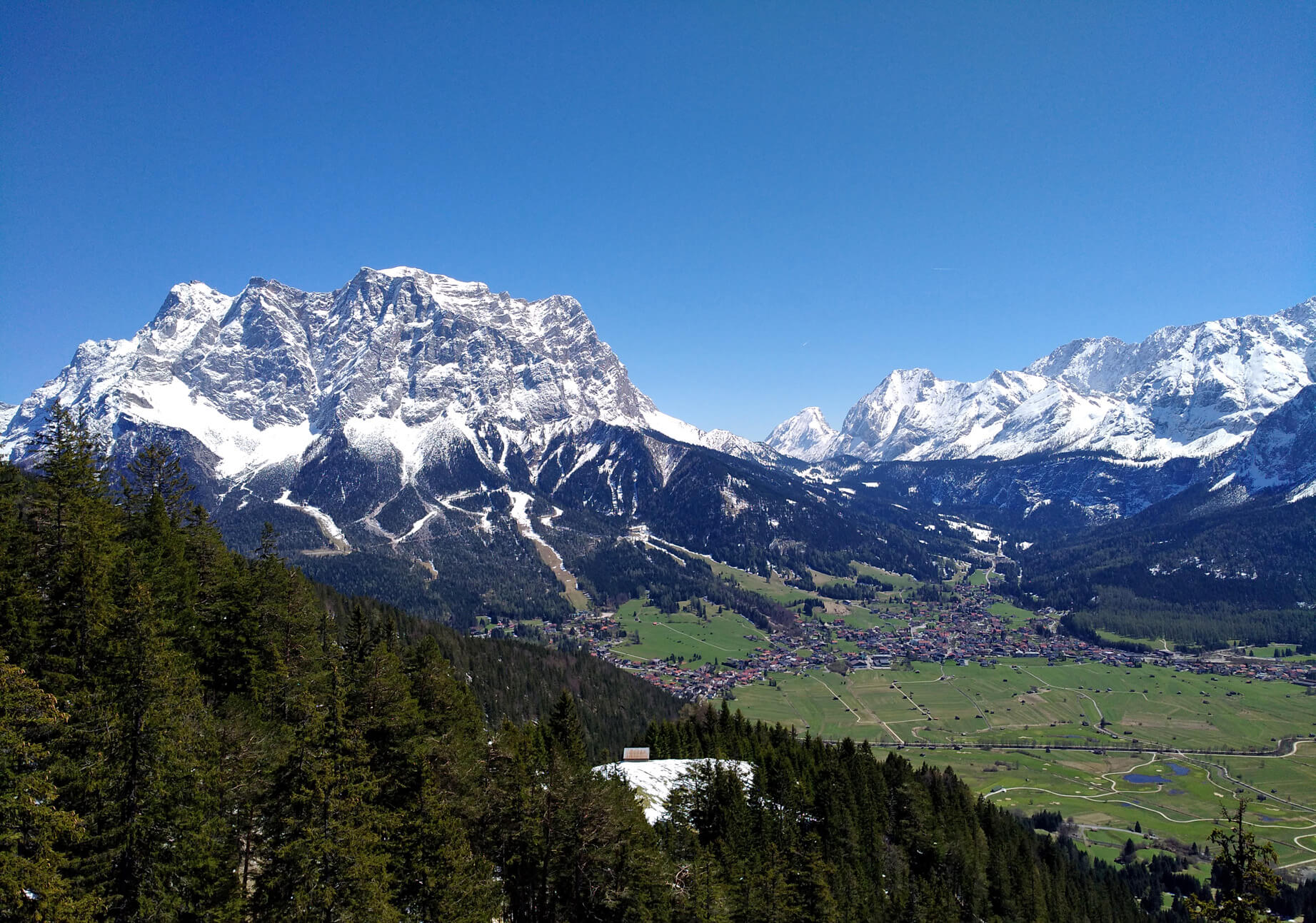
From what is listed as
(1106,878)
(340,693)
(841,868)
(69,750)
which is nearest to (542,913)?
(340,693)

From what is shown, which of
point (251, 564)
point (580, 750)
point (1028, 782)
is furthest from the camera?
point (1028, 782)

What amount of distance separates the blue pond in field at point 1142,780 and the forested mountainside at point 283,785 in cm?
11338

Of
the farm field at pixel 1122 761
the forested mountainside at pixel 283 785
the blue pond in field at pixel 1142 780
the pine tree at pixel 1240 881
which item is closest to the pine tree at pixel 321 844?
the forested mountainside at pixel 283 785

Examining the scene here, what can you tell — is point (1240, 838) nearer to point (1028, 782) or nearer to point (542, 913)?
point (542, 913)

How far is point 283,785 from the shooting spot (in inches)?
984

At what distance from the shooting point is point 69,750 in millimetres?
22641

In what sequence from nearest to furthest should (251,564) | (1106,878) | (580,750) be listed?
1. (580,750)
2. (251,564)
3. (1106,878)

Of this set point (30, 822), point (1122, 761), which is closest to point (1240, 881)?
point (30, 822)

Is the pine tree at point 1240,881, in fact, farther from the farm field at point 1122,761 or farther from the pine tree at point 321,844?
the farm field at point 1122,761

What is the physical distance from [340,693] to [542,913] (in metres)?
20.0

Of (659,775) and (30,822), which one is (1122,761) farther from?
(30,822)

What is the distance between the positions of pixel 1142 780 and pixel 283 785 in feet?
615

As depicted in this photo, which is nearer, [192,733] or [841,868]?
[192,733]

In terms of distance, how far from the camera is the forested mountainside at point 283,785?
22.4 m
